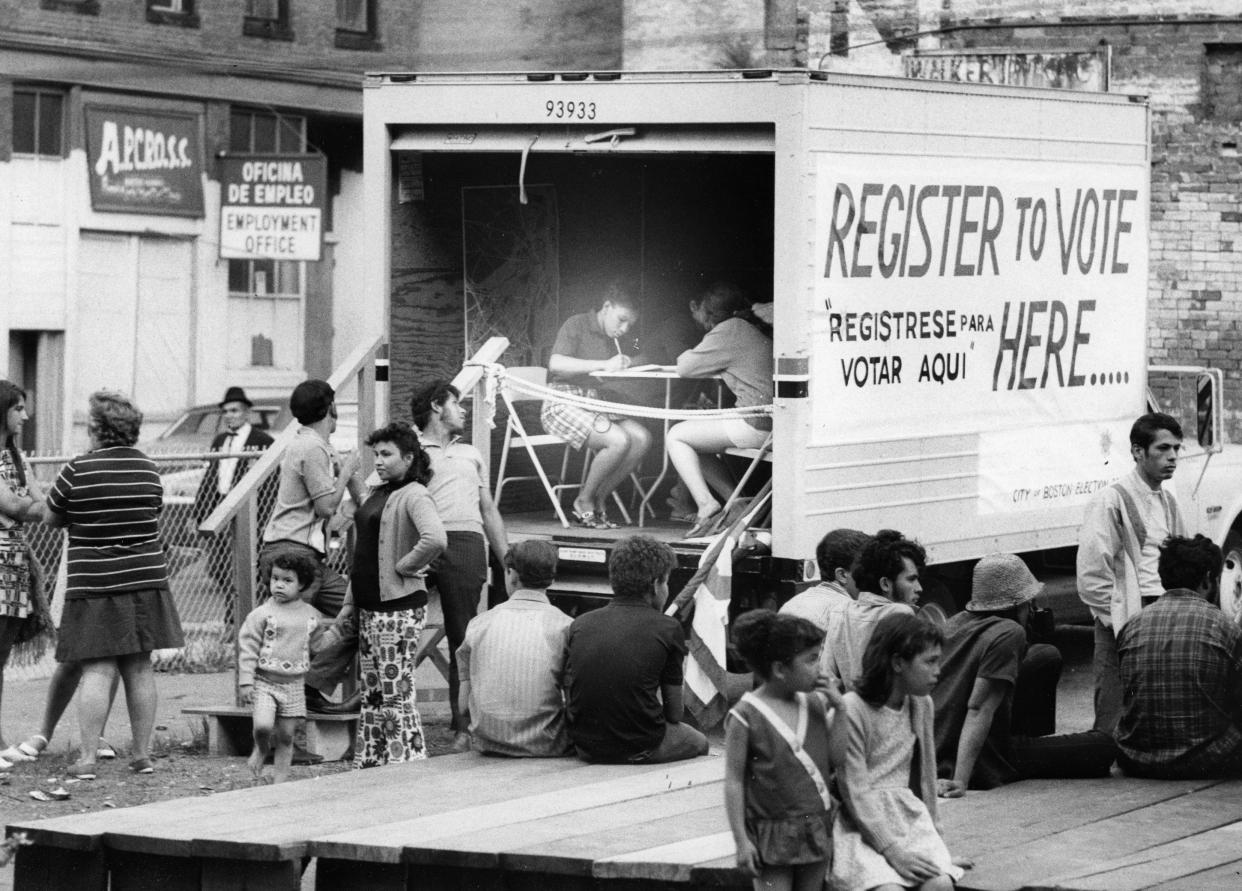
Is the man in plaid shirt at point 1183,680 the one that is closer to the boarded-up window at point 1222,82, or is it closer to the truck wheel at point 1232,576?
the truck wheel at point 1232,576

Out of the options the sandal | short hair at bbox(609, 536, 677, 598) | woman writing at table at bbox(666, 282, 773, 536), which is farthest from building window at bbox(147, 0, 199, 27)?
short hair at bbox(609, 536, 677, 598)

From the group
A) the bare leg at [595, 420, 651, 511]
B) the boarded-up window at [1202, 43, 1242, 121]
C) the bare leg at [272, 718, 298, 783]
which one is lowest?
the bare leg at [272, 718, 298, 783]

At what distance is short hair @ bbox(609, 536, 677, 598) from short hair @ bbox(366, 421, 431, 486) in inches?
47.1

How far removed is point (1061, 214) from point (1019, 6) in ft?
33.8

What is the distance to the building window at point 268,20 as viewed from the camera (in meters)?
29.4

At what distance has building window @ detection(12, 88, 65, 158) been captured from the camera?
26656mm

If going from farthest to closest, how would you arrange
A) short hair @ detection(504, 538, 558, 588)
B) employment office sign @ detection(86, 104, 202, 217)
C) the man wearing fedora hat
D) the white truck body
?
1. employment office sign @ detection(86, 104, 202, 217)
2. the man wearing fedora hat
3. the white truck body
4. short hair @ detection(504, 538, 558, 588)

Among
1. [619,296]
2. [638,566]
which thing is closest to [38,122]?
[619,296]

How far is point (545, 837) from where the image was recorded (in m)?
7.09

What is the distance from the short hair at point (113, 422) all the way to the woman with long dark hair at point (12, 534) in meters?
0.35

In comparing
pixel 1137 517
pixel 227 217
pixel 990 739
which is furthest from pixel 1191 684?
pixel 227 217

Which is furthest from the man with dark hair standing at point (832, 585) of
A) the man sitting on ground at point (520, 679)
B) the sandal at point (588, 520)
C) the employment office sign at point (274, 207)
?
the employment office sign at point (274, 207)

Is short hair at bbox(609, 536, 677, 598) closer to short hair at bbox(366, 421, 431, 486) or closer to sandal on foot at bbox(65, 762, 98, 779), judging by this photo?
short hair at bbox(366, 421, 431, 486)

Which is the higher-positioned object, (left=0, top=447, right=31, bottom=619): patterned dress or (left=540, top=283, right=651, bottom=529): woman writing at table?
(left=540, top=283, right=651, bottom=529): woman writing at table
